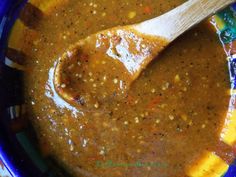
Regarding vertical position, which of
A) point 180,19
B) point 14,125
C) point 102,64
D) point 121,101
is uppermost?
point 180,19

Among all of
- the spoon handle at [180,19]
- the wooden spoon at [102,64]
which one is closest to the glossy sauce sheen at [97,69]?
the wooden spoon at [102,64]

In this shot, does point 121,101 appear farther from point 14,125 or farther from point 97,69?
point 14,125

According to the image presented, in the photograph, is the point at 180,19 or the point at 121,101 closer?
the point at 180,19

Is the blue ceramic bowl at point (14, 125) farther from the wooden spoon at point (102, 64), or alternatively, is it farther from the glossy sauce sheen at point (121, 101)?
the wooden spoon at point (102, 64)

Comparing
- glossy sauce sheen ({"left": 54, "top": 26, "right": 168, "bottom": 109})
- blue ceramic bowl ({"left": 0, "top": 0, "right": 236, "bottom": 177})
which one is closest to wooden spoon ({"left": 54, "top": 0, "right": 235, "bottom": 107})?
glossy sauce sheen ({"left": 54, "top": 26, "right": 168, "bottom": 109})

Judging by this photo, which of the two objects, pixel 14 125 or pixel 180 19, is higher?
pixel 180 19

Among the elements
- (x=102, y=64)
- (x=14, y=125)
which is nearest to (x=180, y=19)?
(x=102, y=64)

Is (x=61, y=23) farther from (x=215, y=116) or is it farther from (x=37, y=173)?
(x=215, y=116)
